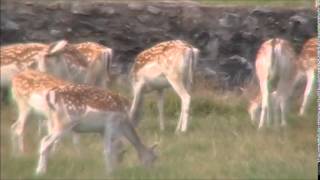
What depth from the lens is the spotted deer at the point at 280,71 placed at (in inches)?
283

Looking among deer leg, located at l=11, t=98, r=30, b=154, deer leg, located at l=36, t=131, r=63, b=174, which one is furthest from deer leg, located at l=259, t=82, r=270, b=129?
deer leg, located at l=11, t=98, r=30, b=154

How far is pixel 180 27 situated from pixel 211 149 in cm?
68

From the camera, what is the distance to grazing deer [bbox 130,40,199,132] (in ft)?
23.6

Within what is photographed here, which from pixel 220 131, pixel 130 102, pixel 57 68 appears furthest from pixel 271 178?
pixel 57 68

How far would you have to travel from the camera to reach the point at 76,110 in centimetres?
695

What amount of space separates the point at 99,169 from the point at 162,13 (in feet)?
2.96

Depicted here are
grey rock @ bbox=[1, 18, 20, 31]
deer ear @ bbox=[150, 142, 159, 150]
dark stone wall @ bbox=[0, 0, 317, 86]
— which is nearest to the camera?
grey rock @ bbox=[1, 18, 20, 31]

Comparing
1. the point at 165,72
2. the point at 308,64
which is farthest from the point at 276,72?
the point at 165,72

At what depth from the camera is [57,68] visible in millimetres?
6809

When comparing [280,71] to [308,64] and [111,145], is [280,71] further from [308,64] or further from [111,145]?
[111,145]

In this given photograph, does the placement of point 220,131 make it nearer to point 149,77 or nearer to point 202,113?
point 202,113

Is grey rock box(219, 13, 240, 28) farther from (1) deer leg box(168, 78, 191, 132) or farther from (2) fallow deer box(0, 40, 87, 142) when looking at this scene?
(2) fallow deer box(0, 40, 87, 142)

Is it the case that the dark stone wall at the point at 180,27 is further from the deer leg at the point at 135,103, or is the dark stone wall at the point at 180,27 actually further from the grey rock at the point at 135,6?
the deer leg at the point at 135,103

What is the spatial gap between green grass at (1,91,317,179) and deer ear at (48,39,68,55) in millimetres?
367
